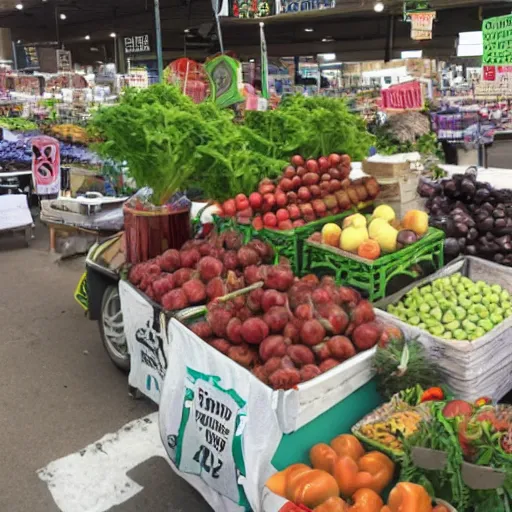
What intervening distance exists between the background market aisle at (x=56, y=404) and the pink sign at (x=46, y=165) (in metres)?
2.57

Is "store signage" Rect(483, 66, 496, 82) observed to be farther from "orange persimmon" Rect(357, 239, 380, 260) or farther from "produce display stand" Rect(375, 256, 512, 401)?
"produce display stand" Rect(375, 256, 512, 401)

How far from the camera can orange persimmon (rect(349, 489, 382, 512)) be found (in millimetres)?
1819

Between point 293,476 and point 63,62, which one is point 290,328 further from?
point 63,62

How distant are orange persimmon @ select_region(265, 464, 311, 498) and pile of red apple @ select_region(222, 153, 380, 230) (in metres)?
1.54

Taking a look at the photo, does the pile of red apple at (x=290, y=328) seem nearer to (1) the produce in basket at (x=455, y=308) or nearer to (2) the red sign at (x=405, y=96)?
(1) the produce in basket at (x=455, y=308)

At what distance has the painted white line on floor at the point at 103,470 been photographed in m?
2.72

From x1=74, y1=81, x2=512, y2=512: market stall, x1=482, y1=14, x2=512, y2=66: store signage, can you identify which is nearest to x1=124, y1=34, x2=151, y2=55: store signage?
x1=482, y1=14, x2=512, y2=66: store signage

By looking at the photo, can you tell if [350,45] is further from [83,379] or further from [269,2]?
[83,379]

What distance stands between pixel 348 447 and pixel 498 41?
5520mm

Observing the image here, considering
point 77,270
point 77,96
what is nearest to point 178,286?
point 77,270

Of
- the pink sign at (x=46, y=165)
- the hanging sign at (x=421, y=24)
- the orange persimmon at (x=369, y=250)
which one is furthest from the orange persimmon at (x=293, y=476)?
the hanging sign at (x=421, y=24)

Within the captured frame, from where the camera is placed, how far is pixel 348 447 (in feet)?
6.93

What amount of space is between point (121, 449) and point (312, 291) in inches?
54.2

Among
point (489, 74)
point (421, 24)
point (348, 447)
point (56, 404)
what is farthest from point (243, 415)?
point (421, 24)
